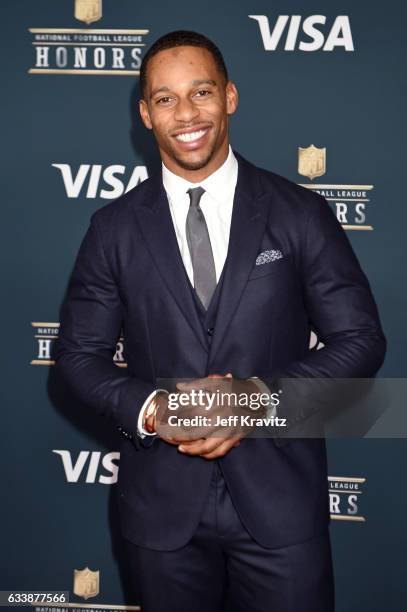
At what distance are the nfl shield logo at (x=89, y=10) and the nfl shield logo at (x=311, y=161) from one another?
0.89m

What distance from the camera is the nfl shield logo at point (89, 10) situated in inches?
110

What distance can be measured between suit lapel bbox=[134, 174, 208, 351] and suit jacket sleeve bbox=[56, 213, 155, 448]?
145 mm

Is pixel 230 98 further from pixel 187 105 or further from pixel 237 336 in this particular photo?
pixel 237 336

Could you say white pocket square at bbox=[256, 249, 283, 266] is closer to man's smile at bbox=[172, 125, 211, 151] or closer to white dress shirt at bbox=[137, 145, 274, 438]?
white dress shirt at bbox=[137, 145, 274, 438]

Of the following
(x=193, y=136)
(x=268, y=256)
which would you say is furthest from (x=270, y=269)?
(x=193, y=136)

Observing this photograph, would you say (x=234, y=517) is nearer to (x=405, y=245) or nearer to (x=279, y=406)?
(x=279, y=406)

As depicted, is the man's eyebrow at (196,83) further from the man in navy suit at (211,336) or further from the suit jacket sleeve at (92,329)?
the suit jacket sleeve at (92,329)

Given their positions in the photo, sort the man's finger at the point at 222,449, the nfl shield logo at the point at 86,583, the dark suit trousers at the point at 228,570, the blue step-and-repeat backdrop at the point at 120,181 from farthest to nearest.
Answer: the nfl shield logo at the point at 86,583 < the blue step-and-repeat backdrop at the point at 120,181 < the dark suit trousers at the point at 228,570 < the man's finger at the point at 222,449

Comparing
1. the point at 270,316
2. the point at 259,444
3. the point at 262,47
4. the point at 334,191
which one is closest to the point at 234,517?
the point at 259,444

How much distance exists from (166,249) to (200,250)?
0.09 metres

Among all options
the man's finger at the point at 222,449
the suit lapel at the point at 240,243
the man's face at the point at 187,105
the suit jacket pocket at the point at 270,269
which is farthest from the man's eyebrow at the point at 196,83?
the man's finger at the point at 222,449

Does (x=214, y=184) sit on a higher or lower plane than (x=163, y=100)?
lower

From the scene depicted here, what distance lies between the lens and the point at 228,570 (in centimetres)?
203

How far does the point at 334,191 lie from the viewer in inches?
109
